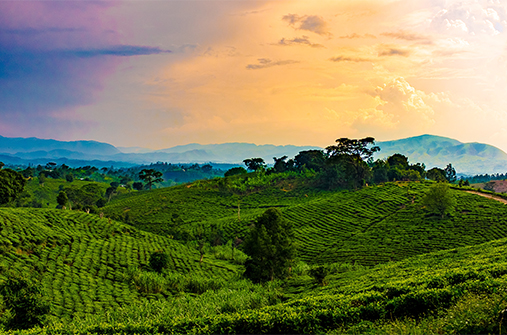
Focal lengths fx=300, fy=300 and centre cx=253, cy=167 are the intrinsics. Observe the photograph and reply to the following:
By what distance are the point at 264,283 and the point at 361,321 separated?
27.9 metres

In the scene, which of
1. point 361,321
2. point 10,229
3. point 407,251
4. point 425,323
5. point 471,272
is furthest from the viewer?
point 407,251

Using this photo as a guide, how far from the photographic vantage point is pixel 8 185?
59656mm

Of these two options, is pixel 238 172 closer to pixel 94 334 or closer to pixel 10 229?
pixel 10 229

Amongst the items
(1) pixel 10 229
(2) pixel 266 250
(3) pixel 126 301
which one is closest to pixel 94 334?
(3) pixel 126 301

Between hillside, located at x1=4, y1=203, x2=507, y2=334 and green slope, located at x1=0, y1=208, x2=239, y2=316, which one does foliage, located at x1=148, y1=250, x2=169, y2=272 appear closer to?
green slope, located at x1=0, y1=208, x2=239, y2=316

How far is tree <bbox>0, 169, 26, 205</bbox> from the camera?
58719mm

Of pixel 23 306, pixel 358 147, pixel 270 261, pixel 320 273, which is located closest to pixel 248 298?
pixel 320 273

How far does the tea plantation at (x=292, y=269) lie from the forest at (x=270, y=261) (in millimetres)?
125

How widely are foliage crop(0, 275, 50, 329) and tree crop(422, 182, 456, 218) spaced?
77270mm

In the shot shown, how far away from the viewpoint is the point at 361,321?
42.8 feet

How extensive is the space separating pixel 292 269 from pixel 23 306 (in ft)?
114

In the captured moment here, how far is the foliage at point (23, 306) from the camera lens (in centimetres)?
1933

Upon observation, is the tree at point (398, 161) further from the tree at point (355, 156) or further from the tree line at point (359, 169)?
the tree at point (355, 156)

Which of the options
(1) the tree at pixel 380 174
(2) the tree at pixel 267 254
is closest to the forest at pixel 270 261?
(2) the tree at pixel 267 254
